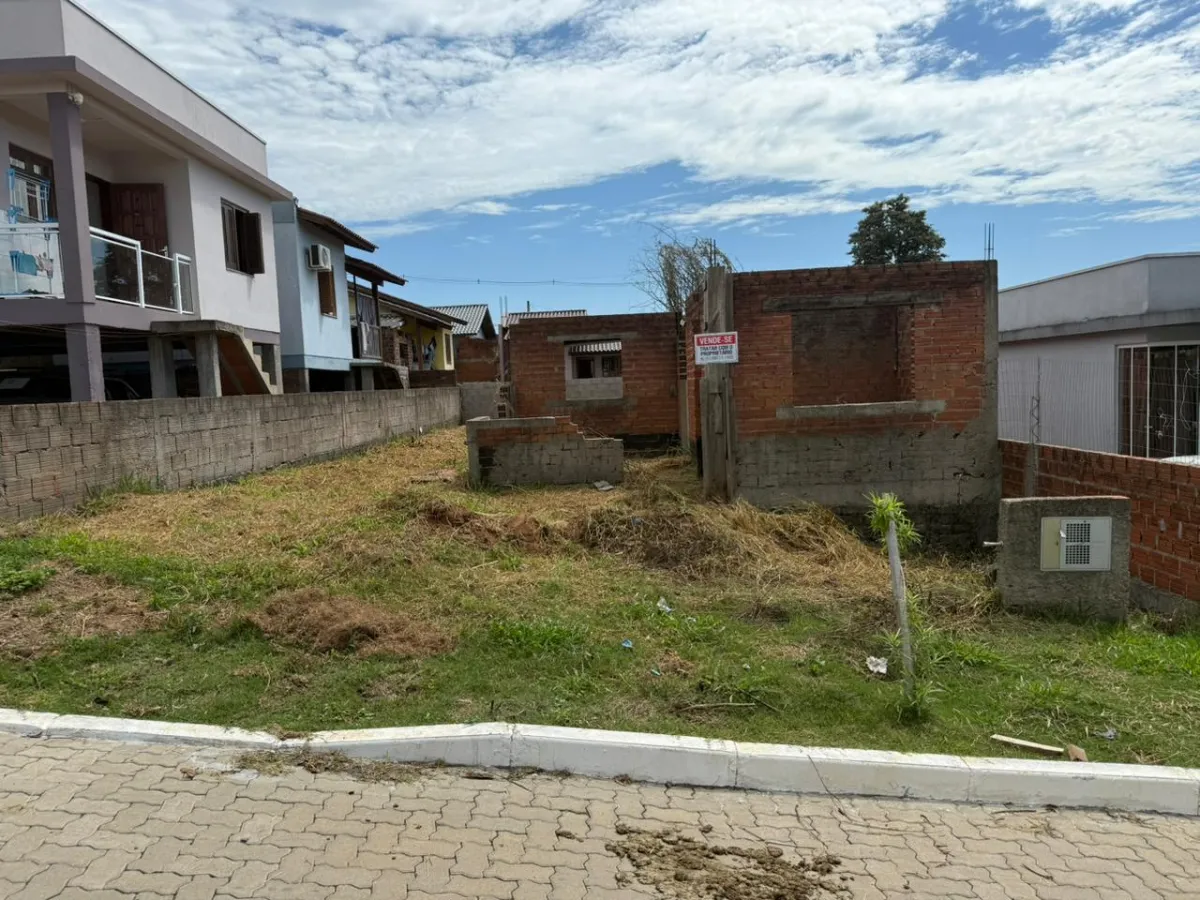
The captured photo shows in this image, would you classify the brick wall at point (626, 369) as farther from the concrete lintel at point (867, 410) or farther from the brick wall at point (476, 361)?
the brick wall at point (476, 361)

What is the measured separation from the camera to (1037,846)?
3.15 meters

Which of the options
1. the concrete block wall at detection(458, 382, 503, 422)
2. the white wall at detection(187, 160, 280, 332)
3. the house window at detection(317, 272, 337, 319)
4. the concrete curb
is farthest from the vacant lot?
the concrete block wall at detection(458, 382, 503, 422)

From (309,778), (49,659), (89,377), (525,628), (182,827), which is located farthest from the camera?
(89,377)

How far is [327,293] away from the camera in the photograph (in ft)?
69.2

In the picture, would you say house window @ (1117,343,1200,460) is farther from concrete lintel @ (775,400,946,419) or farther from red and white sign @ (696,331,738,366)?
red and white sign @ (696,331,738,366)

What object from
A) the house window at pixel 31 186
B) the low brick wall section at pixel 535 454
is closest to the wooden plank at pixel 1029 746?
the low brick wall section at pixel 535 454

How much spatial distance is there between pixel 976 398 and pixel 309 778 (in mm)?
8607

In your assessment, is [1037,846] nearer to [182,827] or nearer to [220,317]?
[182,827]

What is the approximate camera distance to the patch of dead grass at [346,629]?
4.69m

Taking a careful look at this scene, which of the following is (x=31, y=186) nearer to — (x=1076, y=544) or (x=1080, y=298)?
(x=1076, y=544)

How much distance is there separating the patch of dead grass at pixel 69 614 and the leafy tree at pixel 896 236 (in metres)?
35.1

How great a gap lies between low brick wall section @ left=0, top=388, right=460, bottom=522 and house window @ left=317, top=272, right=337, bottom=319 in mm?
6037

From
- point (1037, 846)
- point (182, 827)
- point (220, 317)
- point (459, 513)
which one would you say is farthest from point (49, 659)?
point (220, 317)

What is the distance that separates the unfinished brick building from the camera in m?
9.32
